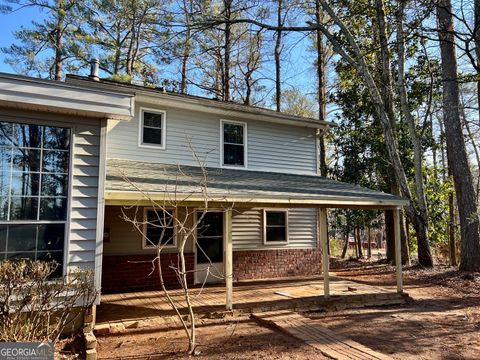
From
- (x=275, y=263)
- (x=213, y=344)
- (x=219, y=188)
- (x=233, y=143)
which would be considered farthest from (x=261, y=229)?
(x=213, y=344)

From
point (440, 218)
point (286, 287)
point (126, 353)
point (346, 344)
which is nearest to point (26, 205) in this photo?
point (126, 353)

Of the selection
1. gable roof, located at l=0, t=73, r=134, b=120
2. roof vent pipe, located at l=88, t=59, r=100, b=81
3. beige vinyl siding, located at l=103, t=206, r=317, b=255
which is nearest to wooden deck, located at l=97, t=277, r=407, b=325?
beige vinyl siding, located at l=103, t=206, r=317, b=255

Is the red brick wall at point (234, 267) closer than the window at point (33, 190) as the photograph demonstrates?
No

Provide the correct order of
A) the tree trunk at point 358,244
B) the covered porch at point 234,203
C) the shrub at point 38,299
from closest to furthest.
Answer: the shrub at point 38,299, the covered porch at point 234,203, the tree trunk at point 358,244

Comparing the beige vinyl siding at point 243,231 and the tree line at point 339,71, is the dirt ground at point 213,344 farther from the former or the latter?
the tree line at point 339,71

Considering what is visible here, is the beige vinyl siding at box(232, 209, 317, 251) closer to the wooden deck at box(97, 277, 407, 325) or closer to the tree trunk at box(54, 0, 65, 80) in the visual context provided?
the wooden deck at box(97, 277, 407, 325)

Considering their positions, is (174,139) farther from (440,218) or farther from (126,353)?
(440,218)

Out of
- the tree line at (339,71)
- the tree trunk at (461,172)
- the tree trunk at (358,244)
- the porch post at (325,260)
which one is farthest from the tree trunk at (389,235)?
the porch post at (325,260)

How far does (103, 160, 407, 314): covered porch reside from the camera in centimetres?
666

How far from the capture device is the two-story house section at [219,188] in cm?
775

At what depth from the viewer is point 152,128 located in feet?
32.1

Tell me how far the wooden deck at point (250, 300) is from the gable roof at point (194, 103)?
15.7ft

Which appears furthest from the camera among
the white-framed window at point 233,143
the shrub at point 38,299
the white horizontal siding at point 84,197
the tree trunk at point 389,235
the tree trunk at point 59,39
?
the tree trunk at point 59,39

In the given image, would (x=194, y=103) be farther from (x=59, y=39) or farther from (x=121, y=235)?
(x=59, y=39)
